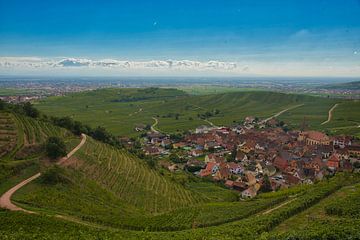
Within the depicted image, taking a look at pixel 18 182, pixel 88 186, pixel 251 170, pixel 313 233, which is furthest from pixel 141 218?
pixel 251 170

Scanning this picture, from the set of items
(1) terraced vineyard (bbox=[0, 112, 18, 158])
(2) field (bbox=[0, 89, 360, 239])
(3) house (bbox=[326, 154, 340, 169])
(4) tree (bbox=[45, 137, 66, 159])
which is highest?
(1) terraced vineyard (bbox=[0, 112, 18, 158])

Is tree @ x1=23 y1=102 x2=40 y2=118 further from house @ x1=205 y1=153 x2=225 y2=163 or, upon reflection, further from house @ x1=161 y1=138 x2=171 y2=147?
house @ x1=161 y1=138 x2=171 y2=147

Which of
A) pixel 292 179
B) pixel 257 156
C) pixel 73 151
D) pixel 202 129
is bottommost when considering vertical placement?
pixel 257 156

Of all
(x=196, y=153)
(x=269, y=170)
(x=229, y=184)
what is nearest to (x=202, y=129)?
(x=196, y=153)

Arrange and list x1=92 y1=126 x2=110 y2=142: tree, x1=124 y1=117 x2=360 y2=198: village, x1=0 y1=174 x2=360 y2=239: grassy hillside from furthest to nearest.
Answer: x1=92 y1=126 x2=110 y2=142: tree, x1=124 y1=117 x2=360 y2=198: village, x1=0 y1=174 x2=360 y2=239: grassy hillside

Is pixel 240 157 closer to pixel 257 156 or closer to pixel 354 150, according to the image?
pixel 257 156

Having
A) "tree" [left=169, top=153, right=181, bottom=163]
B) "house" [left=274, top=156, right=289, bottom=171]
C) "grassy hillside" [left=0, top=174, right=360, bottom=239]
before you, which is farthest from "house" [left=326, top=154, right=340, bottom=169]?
"grassy hillside" [left=0, top=174, right=360, bottom=239]

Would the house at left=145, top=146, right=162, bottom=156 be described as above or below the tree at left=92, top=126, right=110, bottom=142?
below
